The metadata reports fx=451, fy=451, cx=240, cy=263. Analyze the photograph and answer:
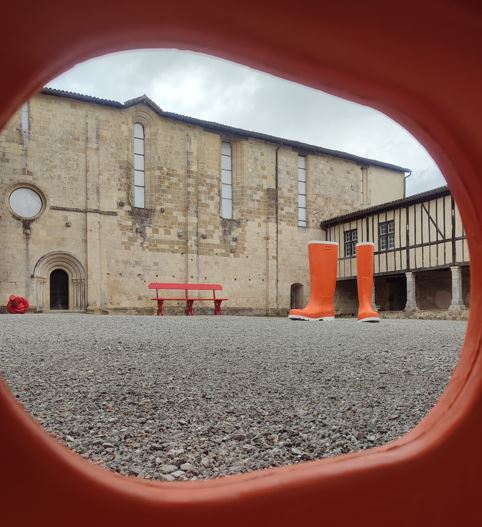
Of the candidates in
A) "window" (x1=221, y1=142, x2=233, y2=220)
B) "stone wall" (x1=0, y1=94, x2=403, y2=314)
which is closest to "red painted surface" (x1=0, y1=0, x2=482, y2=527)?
"stone wall" (x1=0, y1=94, x2=403, y2=314)

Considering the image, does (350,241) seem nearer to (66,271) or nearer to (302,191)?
(302,191)

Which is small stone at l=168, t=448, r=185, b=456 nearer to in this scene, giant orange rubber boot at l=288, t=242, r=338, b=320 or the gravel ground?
the gravel ground

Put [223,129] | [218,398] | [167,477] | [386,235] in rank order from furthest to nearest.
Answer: [223,129] → [386,235] → [218,398] → [167,477]

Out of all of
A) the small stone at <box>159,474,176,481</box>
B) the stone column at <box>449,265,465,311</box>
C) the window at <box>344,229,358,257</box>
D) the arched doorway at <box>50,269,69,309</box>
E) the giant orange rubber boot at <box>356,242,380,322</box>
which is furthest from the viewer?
the window at <box>344,229,358,257</box>

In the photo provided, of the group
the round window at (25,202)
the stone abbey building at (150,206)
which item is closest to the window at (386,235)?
the stone abbey building at (150,206)

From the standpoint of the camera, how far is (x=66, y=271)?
15211 millimetres

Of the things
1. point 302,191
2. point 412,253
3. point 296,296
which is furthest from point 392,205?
point 296,296

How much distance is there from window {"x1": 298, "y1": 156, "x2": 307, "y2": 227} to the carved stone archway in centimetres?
945

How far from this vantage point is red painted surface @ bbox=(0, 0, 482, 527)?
0.61m

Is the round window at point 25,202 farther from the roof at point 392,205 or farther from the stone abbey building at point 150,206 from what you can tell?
the roof at point 392,205

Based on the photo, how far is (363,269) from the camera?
33.0ft

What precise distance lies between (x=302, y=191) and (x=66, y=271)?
10463 mm

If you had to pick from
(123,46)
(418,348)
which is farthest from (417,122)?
(418,348)

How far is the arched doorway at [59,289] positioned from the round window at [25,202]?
2.04 m
